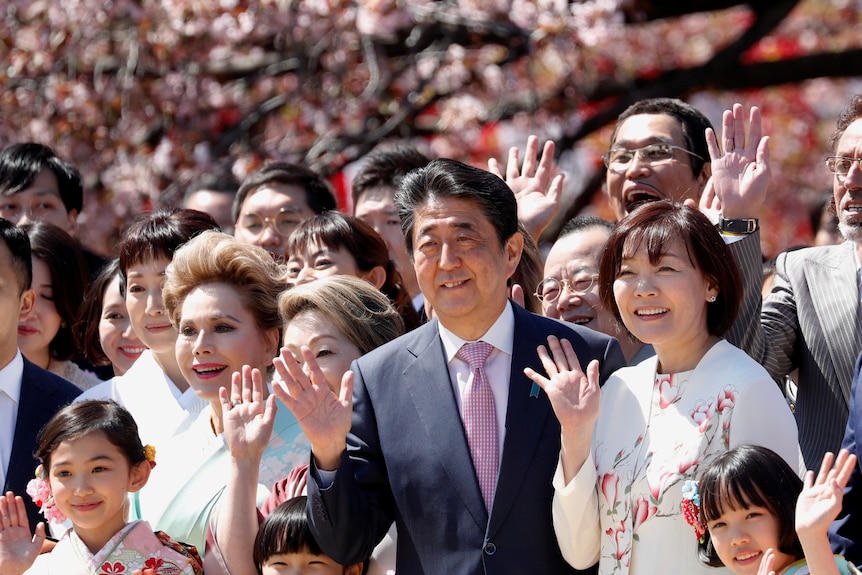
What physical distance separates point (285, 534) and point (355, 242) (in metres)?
1.56

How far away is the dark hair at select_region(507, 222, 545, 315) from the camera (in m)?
4.45

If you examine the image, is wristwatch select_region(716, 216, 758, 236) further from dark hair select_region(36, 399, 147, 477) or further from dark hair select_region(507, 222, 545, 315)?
dark hair select_region(36, 399, 147, 477)

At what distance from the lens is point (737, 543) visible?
2.99 metres

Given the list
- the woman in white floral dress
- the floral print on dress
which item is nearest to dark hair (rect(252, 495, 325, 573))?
the woman in white floral dress

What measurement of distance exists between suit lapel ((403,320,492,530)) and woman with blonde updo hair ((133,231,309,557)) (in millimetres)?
604

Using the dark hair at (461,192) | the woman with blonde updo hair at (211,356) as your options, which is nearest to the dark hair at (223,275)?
the woman with blonde updo hair at (211,356)

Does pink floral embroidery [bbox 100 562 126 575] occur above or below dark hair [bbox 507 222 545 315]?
below

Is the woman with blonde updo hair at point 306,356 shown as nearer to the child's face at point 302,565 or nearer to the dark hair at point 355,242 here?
the child's face at point 302,565

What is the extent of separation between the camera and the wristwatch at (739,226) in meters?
3.67

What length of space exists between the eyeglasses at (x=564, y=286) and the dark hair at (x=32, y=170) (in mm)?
2603

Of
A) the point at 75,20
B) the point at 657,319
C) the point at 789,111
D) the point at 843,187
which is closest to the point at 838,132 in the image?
the point at 843,187

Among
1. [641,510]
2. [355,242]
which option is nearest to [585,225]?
[355,242]

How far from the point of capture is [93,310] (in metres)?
5.00

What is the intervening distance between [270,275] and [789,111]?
9.67m
